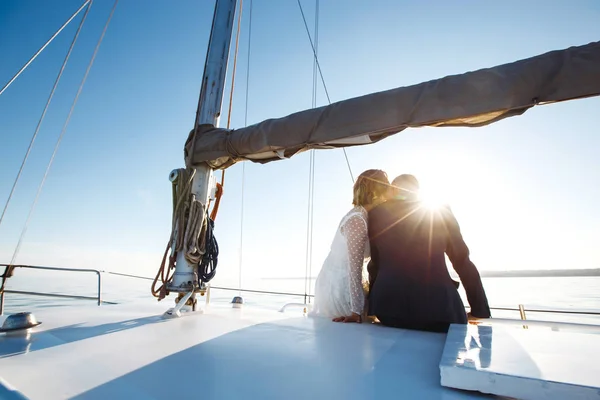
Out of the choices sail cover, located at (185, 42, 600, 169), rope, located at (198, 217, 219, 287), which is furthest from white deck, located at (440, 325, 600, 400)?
rope, located at (198, 217, 219, 287)

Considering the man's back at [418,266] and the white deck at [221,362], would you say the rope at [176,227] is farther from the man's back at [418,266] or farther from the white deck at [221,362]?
the man's back at [418,266]

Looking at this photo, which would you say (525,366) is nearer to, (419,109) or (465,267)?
(465,267)

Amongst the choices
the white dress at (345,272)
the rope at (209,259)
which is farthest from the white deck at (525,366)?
the rope at (209,259)

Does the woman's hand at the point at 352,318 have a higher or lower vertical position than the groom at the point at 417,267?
lower

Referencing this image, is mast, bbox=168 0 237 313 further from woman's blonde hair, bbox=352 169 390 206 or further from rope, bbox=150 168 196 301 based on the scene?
woman's blonde hair, bbox=352 169 390 206

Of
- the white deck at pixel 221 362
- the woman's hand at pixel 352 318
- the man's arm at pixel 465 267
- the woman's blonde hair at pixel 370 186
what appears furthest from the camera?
the woman's blonde hair at pixel 370 186

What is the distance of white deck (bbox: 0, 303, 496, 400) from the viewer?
818mm

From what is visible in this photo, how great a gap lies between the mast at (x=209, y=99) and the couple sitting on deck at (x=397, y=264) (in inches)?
40.4

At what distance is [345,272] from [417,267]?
51cm

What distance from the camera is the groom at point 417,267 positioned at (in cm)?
165

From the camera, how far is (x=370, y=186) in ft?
6.94

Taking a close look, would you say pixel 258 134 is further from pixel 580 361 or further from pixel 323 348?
pixel 580 361

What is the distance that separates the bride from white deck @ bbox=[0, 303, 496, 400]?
304 mm

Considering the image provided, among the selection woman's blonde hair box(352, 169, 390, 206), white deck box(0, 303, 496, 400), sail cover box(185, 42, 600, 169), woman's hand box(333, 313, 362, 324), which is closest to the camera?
white deck box(0, 303, 496, 400)
